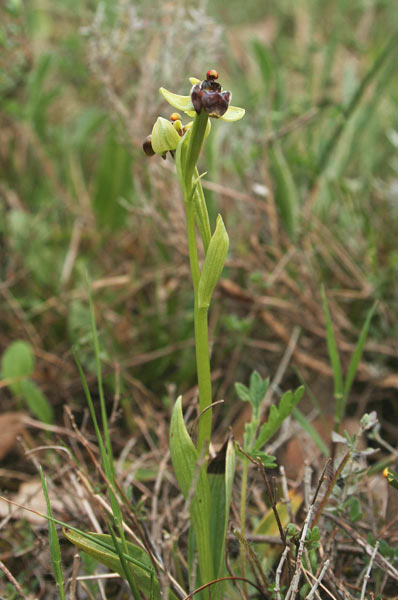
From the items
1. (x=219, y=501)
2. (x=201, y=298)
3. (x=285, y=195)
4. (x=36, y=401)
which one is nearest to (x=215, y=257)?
(x=201, y=298)

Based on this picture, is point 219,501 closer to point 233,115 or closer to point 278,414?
point 278,414

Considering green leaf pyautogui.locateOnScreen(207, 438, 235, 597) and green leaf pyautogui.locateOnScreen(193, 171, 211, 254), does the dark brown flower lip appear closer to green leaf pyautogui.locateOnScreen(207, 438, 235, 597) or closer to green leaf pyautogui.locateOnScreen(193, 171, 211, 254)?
green leaf pyautogui.locateOnScreen(193, 171, 211, 254)

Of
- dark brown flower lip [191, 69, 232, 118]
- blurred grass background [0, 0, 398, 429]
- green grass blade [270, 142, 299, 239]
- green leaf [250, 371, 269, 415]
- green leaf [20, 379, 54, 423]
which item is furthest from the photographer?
green grass blade [270, 142, 299, 239]

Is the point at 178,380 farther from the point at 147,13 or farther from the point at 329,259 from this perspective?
the point at 147,13

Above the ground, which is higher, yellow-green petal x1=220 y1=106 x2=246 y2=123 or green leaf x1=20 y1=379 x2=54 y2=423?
yellow-green petal x1=220 y1=106 x2=246 y2=123

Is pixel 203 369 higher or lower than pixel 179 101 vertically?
lower

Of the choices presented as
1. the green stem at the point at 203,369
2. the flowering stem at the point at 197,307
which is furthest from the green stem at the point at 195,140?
the green stem at the point at 203,369

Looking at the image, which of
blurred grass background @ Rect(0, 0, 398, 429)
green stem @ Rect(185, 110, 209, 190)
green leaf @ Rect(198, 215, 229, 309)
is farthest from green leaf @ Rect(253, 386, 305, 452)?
blurred grass background @ Rect(0, 0, 398, 429)

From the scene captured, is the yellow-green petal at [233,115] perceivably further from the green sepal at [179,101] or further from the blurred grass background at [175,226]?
the blurred grass background at [175,226]

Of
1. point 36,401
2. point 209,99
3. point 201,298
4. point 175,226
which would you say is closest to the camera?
point 209,99
